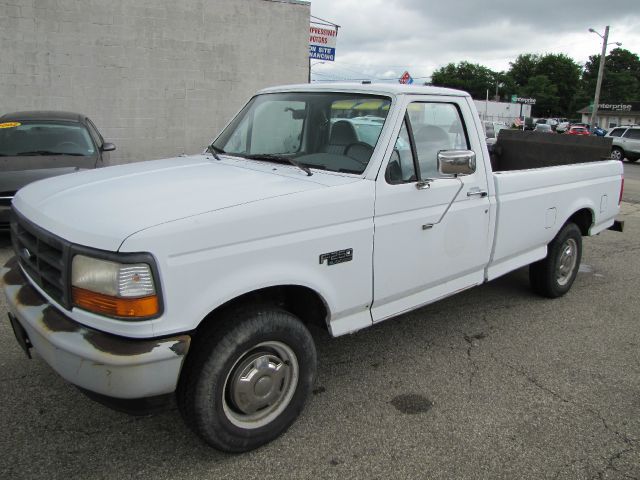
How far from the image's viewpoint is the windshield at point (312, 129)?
3.34 m

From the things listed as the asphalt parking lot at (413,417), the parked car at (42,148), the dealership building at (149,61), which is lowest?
the asphalt parking lot at (413,417)

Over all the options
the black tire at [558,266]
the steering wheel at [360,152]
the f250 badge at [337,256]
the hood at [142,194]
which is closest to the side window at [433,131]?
the steering wheel at [360,152]

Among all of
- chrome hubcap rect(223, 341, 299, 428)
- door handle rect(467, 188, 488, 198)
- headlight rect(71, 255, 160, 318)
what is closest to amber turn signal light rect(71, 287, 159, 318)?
headlight rect(71, 255, 160, 318)

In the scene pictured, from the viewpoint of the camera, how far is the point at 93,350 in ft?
7.47

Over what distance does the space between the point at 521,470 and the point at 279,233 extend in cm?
174

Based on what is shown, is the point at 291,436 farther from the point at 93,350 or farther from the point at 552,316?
the point at 552,316

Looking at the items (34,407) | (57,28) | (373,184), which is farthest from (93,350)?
(57,28)

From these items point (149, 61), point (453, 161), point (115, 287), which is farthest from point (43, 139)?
point (453, 161)

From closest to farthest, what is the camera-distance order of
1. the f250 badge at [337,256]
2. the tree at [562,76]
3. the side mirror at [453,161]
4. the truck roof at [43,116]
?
1. the f250 badge at [337,256]
2. the side mirror at [453,161]
3. the truck roof at [43,116]
4. the tree at [562,76]

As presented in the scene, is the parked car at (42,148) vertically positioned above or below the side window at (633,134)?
below

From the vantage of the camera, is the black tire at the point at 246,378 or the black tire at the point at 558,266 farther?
the black tire at the point at 558,266

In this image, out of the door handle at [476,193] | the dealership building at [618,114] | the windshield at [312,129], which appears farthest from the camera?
the dealership building at [618,114]

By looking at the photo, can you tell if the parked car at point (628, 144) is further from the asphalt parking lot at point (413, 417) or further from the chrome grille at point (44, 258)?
the chrome grille at point (44, 258)

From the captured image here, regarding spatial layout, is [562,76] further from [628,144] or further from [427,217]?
[427,217]
